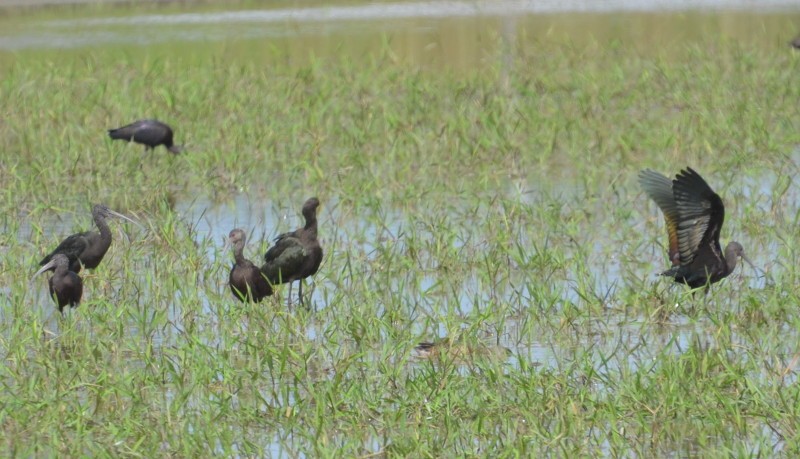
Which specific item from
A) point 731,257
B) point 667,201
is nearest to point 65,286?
point 667,201

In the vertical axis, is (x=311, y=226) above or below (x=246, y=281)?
above

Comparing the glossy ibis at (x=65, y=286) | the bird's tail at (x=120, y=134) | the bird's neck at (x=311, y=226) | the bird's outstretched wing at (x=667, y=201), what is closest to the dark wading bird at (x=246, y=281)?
the bird's neck at (x=311, y=226)

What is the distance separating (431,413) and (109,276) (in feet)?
9.61

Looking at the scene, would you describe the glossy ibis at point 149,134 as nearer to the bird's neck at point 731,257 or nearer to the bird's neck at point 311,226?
the bird's neck at point 311,226

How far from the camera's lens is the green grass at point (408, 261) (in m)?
5.84

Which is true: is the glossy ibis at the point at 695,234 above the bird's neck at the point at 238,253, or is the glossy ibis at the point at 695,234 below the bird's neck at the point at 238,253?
above

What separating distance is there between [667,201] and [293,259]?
1.85 meters

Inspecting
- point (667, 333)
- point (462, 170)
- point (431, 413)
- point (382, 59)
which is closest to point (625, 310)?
point (667, 333)

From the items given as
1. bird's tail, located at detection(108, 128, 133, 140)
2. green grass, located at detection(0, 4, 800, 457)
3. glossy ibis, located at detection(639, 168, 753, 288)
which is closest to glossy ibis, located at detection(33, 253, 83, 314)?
green grass, located at detection(0, 4, 800, 457)

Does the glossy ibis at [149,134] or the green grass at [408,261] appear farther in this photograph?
the glossy ibis at [149,134]

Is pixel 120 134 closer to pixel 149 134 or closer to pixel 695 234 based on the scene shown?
pixel 149 134

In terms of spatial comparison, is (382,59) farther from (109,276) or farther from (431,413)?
(431,413)

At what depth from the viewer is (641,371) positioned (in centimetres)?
611

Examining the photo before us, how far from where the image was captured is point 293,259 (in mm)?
7984
